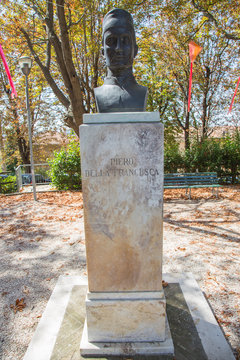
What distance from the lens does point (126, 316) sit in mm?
2311

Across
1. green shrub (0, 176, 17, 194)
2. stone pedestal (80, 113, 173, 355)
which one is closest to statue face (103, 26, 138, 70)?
stone pedestal (80, 113, 173, 355)

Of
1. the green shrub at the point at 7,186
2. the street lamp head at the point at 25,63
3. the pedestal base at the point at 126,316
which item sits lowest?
the pedestal base at the point at 126,316

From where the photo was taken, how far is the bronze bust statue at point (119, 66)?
2.34m

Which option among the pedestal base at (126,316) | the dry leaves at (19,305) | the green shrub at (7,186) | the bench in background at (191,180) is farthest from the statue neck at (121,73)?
the green shrub at (7,186)

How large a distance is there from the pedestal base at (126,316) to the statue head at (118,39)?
2303 millimetres

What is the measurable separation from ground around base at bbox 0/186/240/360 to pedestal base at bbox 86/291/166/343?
2.63 ft

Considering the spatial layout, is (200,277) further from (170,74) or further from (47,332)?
(170,74)

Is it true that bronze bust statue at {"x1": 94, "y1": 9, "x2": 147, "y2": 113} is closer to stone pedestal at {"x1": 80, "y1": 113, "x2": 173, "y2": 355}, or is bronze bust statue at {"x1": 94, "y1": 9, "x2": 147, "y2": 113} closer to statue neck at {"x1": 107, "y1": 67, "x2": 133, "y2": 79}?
statue neck at {"x1": 107, "y1": 67, "x2": 133, "y2": 79}

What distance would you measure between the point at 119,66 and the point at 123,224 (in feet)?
5.22

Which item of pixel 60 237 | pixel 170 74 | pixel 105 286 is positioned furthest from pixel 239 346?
pixel 170 74

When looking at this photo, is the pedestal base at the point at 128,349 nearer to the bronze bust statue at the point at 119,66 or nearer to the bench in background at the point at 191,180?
the bronze bust statue at the point at 119,66

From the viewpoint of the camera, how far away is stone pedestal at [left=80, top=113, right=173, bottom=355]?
203 cm

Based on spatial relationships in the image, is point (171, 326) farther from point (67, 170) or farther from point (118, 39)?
point (67, 170)

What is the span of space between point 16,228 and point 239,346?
17.2 feet
